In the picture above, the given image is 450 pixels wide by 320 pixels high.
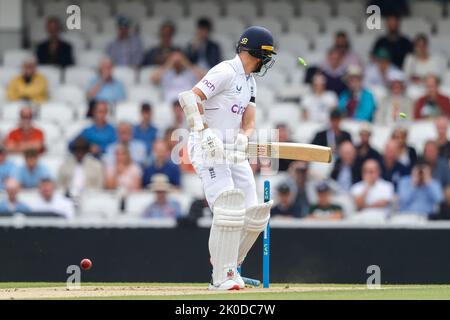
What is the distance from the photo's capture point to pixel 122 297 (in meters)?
9.74

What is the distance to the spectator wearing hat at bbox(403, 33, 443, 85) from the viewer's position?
17125 mm

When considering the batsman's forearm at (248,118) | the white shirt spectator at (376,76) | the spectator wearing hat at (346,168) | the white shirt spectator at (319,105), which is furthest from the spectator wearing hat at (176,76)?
the batsman's forearm at (248,118)

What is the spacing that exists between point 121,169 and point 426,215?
3.40m

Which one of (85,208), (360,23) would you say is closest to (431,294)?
(85,208)

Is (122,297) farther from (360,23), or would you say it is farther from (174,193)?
(360,23)

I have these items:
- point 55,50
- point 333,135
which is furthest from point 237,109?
point 55,50

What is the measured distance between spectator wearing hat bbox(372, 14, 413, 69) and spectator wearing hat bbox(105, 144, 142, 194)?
12.2ft

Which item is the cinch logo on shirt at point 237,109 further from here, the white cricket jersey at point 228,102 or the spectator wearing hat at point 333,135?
the spectator wearing hat at point 333,135

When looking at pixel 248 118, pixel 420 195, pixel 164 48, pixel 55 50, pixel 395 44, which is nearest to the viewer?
pixel 248 118

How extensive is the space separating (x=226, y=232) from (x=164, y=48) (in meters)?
7.68

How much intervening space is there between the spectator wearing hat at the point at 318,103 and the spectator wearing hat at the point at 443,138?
4.57ft

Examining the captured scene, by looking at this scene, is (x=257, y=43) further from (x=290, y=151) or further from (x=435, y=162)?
(x=435, y=162)

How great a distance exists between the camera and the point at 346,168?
50.1ft

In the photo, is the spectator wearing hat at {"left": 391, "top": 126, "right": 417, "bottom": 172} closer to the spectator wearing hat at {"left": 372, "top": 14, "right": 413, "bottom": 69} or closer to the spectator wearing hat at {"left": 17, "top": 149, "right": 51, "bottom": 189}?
the spectator wearing hat at {"left": 372, "top": 14, "right": 413, "bottom": 69}
